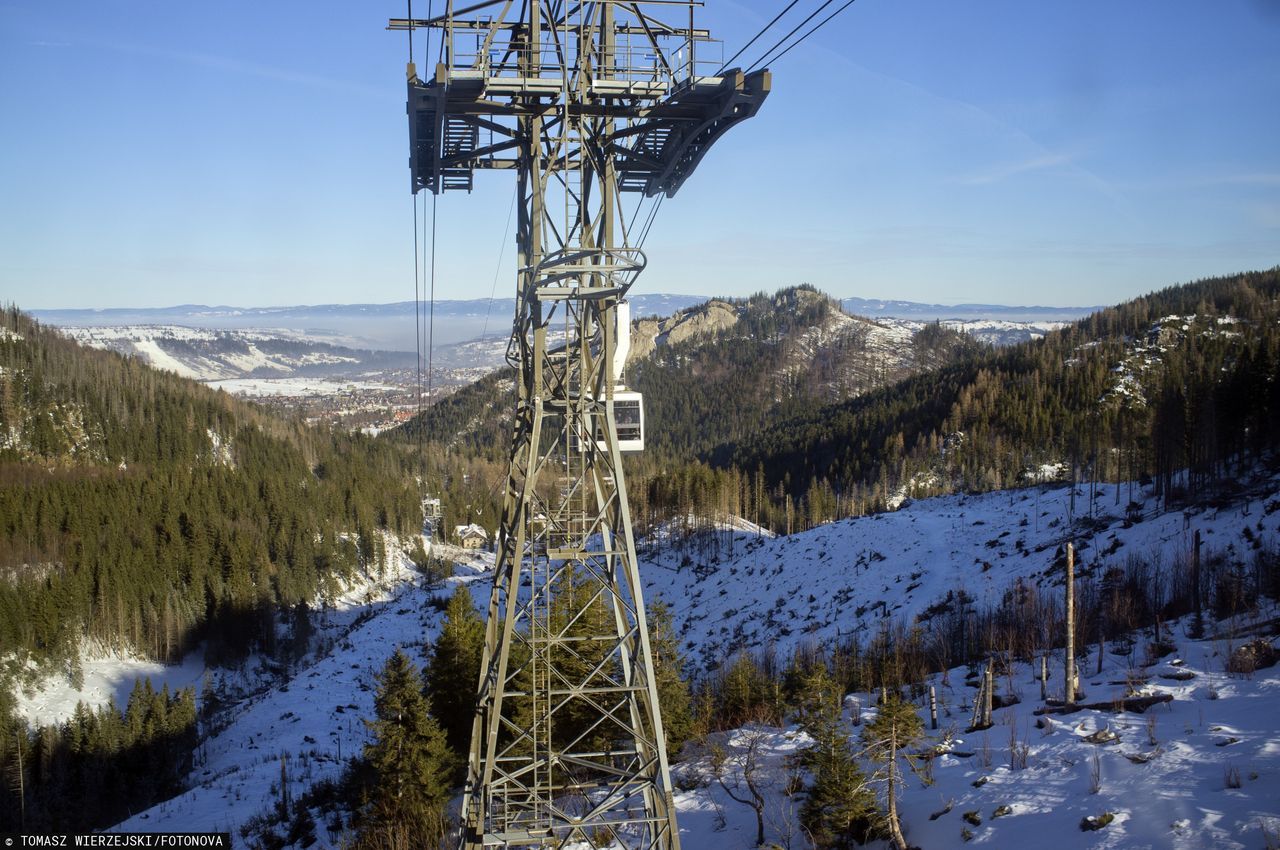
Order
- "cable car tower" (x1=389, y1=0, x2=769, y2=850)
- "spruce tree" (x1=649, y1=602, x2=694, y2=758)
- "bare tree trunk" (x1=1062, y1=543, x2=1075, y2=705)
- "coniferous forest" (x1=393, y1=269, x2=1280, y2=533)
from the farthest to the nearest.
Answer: "coniferous forest" (x1=393, y1=269, x2=1280, y2=533) < "spruce tree" (x1=649, y1=602, x2=694, y2=758) < "bare tree trunk" (x1=1062, y1=543, x2=1075, y2=705) < "cable car tower" (x1=389, y1=0, x2=769, y2=850)

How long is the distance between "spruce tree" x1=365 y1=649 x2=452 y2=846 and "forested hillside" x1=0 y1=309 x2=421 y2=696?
4583 cm

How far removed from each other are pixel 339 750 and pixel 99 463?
77.0 metres

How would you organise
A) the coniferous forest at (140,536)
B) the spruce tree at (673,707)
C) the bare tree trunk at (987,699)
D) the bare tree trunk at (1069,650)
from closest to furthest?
the bare tree trunk at (1069,650) < the bare tree trunk at (987,699) < the spruce tree at (673,707) < the coniferous forest at (140,536)

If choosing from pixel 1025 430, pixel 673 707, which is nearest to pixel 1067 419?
pixel 1025 430

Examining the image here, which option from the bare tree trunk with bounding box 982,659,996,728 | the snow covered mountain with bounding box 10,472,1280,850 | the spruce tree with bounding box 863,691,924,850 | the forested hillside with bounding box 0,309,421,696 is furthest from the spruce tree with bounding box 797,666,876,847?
the forested hillside with bounding box 0,309,421,696

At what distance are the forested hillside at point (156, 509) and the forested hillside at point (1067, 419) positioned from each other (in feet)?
126

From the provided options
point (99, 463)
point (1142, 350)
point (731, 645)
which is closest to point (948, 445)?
point (1142, 350)

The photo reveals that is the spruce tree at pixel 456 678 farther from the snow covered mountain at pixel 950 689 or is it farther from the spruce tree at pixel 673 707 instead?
the spruce tree at pixel 673 707

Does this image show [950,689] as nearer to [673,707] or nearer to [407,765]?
[673,707]

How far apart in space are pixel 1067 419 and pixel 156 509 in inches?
3264

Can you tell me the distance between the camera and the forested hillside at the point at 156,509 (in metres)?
60.4

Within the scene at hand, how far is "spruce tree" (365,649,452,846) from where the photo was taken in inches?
741

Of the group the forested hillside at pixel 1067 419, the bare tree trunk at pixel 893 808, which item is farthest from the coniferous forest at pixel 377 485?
the bare tree trunk at pixel 893 808

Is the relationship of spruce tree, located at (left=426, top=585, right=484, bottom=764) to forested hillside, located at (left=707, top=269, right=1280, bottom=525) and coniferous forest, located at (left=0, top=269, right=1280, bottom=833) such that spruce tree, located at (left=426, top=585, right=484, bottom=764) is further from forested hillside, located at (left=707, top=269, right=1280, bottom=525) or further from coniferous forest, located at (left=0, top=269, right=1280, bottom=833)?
forested hillside, located at (left=707, top=269, right=1280, bottom=525)
